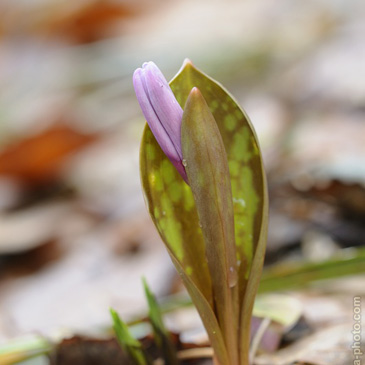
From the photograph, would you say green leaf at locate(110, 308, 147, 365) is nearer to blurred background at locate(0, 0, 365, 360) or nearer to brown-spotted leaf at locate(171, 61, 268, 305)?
brown-spotted leaf at locate(171, 61, 268, 305)

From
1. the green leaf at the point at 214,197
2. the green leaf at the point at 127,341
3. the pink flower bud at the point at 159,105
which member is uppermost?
the pink flower bud at the point at 159,105

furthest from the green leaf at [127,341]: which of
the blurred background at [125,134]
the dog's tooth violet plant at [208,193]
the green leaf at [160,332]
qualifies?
the blurred background at [125,134]

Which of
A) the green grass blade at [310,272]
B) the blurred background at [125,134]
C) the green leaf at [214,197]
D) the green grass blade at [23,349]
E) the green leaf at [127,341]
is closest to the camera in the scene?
the green leaf at [214,197]

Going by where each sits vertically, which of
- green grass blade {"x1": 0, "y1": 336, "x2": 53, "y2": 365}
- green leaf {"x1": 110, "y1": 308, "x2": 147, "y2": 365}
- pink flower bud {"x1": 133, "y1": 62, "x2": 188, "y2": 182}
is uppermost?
pink flower bud {"x1": 133, "y1": 62, "x2": 188, "y2": 182}

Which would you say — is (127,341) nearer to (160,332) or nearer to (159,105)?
(160,332)

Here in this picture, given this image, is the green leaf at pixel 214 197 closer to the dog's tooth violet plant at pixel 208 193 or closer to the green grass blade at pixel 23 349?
the dog's tooth violet plant at pixel 208 193

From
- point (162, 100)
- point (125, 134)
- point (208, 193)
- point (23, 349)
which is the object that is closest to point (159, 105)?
point (162, 100)

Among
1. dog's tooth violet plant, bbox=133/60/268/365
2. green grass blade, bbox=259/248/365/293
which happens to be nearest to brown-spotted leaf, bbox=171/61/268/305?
dog's tooth violet plant, bbox=133/60/268/365
